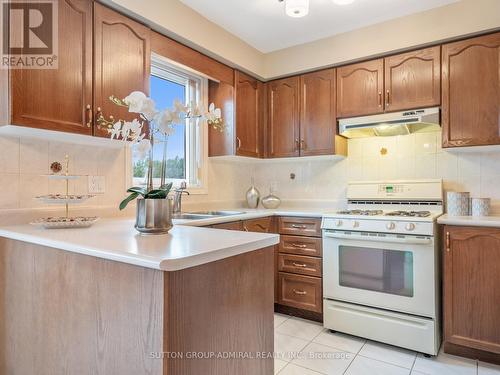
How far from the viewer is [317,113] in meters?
2.92

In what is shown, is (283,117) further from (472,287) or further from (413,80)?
(472,287)

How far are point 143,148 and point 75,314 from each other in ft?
2.11

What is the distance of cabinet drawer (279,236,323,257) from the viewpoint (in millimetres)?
2582

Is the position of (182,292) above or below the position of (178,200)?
below

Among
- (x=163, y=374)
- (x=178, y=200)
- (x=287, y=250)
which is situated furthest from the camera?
(x=287, y=250)

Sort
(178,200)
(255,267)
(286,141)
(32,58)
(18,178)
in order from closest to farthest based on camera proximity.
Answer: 1. (255,267)
2. (32,58)
3. (18,178)
4. (178,200)
5. (286,141)

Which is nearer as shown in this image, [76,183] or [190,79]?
[76,183]

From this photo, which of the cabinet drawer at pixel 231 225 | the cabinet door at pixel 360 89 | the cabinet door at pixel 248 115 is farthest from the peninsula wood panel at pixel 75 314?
the cabinet door at pixel 360 89

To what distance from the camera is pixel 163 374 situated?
846 mm

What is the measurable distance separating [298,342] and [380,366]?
0.55 m

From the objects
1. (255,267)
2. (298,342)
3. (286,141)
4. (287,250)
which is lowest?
(298,342)

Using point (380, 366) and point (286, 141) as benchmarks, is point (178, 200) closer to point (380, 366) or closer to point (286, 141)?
point (286, 141)

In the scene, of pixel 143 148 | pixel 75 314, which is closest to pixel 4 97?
pixel 143 148

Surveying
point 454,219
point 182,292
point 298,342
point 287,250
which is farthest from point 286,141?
point 182,292
